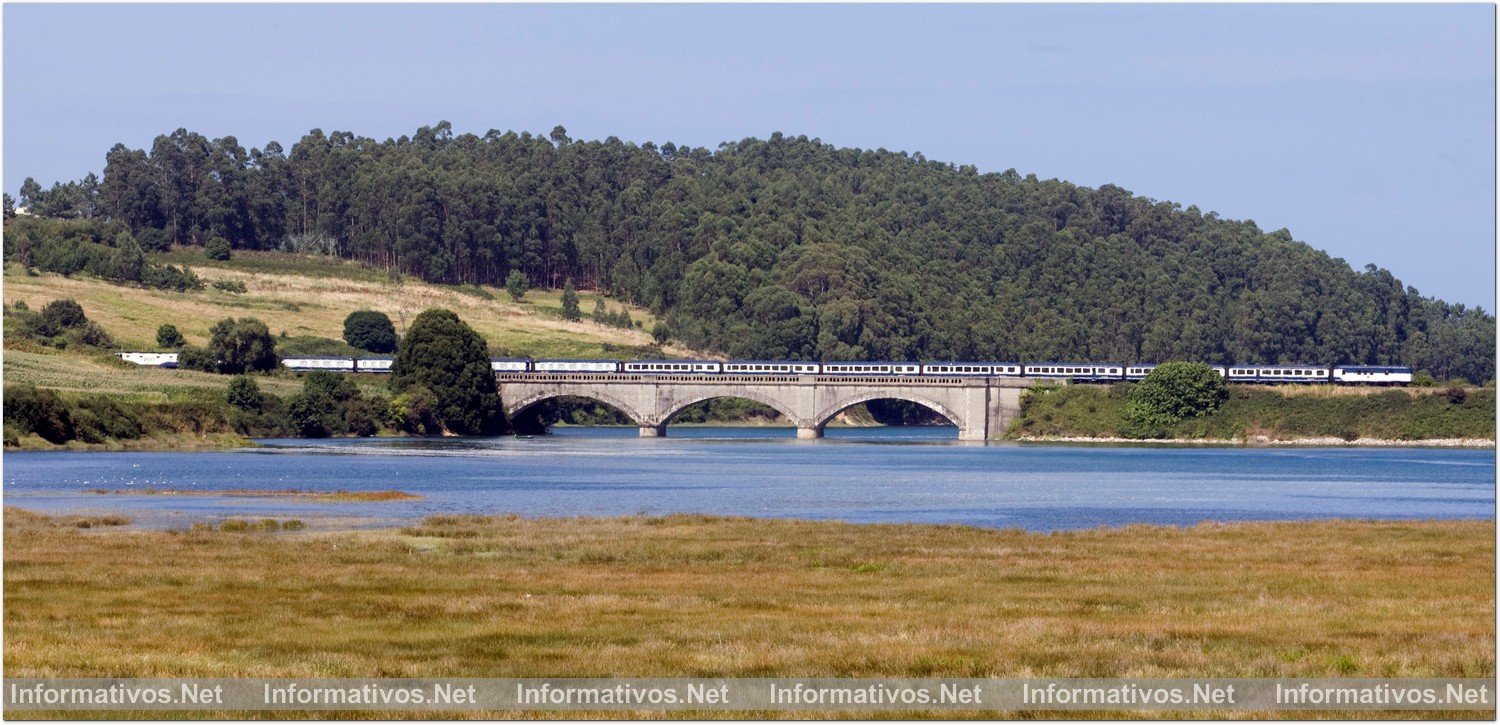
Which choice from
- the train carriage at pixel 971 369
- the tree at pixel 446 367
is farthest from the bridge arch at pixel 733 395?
the tree at pixel 446 367

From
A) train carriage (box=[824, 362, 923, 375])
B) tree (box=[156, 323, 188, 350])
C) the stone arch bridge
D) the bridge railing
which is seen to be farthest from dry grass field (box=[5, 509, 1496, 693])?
tree (box=[156, 323, 188, 350])

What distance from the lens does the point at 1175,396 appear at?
155 meters

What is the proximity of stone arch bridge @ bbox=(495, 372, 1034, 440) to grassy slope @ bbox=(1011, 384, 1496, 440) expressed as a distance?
11.6 ft

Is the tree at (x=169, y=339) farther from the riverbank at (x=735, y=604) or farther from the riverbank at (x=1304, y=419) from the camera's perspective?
the riverbank at (x=735, y=604)

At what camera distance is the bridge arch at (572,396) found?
527 ft

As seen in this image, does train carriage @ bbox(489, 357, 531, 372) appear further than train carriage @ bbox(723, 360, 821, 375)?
No

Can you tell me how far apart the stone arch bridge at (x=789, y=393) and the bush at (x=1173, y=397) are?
36.9ft

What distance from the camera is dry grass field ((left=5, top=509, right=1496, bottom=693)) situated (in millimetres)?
27547

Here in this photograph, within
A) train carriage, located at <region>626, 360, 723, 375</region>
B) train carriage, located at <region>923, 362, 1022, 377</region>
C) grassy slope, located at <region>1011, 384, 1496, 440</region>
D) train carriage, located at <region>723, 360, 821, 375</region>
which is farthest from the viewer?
train carriage, located at <region>723, 360, 821, 375</region>

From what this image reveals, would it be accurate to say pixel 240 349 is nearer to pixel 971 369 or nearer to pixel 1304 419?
pixel 971 369

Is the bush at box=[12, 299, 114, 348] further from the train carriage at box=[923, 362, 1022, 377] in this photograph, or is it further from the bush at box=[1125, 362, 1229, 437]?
the bush at box=[1125, 362, 1229, 437]

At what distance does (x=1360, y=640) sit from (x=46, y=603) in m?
22.1

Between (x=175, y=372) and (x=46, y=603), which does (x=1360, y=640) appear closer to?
(x=46, y=603)

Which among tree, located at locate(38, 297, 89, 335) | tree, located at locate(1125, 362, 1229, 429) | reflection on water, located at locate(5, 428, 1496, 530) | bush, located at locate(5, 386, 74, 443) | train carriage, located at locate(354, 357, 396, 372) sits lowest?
reflection on water, located at locate(5, 428, 1496, 530)
